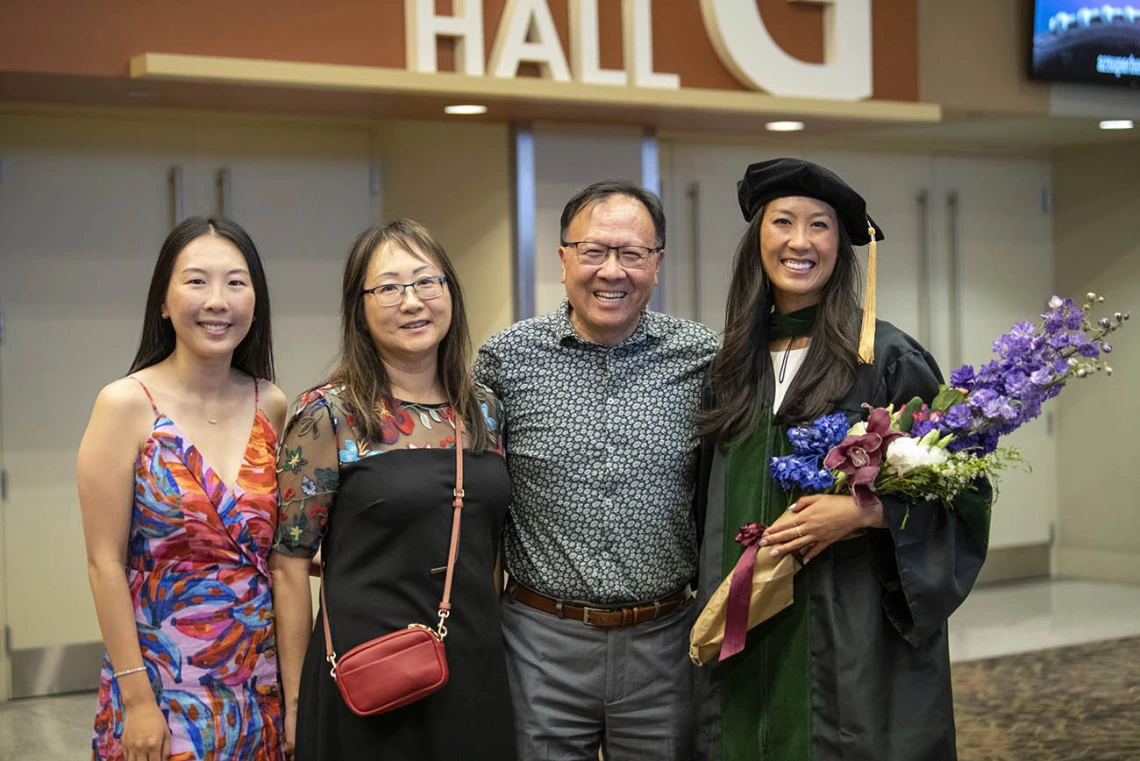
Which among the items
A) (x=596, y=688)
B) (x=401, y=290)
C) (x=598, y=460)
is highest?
(x=401, y=290)

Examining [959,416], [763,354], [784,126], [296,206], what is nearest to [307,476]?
[763,354]

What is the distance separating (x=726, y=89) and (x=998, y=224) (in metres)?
2.84

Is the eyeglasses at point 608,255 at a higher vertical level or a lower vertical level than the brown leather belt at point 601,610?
higher

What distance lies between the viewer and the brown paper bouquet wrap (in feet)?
8.74

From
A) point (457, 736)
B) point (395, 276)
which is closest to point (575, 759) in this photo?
point (457, 736)

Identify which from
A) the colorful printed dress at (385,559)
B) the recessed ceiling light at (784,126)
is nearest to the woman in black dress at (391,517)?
the colorful printed dress at (385,559)

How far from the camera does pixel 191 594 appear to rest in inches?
97.6

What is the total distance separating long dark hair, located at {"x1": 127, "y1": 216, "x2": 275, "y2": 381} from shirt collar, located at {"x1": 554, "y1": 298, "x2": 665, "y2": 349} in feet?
2.14

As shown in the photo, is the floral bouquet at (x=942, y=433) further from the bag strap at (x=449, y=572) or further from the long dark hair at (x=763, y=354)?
the bag strap at (x=449, y=572)

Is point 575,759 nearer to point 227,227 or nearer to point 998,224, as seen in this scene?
point 227,227

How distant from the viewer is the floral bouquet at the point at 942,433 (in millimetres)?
2518

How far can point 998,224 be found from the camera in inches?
310

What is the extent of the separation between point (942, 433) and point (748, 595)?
1.66ft

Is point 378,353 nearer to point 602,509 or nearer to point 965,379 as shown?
point 602,509
